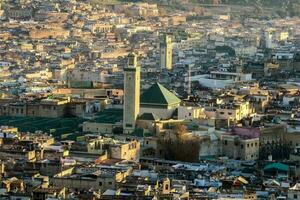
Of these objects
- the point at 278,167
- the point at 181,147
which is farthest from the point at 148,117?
the point at 278,167

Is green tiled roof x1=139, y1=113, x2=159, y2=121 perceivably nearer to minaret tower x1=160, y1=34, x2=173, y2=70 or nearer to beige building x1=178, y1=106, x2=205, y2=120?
beige building x1=178, y1=106, x2=205, y2=120

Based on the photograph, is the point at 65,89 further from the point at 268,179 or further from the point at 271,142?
the point at 268,179

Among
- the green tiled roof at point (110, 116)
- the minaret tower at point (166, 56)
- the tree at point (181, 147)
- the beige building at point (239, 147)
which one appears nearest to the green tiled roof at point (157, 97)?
the green tiled roof at point (110, 116)

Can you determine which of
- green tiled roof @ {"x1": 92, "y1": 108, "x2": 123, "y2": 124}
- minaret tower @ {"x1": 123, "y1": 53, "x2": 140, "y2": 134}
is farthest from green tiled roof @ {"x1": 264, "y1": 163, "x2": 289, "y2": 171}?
green tiled roof @ {"x1": 92, "y1": 108, "x2": 123, "y2": 124}

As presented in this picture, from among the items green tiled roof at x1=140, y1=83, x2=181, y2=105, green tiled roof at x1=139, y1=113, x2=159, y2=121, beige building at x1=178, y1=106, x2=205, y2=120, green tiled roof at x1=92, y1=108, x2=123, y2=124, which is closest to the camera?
green tiled roof at x1=139, y1=113, x2=159, y2=121

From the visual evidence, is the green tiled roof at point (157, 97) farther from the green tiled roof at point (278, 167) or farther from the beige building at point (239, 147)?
the green tiled roof at point (278, 167)
